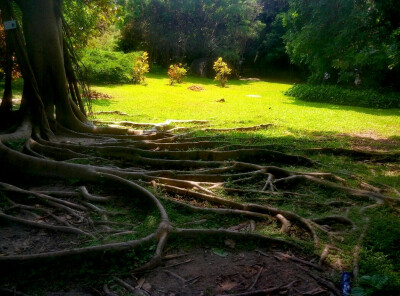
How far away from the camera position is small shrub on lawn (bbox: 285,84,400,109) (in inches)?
823

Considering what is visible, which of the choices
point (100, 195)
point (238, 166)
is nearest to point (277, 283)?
point (100, 195)

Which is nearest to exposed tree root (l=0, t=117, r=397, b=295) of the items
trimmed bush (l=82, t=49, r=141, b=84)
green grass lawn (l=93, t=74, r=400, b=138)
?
green grass lawn (l=93, t=74, r=400, b=138)

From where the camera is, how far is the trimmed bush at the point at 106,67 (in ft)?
88.7

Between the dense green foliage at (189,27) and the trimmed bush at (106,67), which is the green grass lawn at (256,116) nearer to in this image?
the trimmed bush at (106,67)

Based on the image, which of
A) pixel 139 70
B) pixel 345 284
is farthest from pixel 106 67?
pixel 345 284

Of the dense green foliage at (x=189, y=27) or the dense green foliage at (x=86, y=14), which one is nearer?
the dense green foliage at (x=86, y=14)

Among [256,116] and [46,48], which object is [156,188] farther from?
[256,116]

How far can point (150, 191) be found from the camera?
5066 mm

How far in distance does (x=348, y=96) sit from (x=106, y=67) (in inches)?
645

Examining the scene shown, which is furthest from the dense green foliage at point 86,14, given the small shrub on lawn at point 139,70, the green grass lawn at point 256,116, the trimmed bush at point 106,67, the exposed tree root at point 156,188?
the small shrub on lawn at point 139,70

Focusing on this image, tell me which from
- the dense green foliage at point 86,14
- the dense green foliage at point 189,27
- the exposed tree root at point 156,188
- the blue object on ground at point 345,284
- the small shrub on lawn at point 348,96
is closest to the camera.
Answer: the blue object on ground at point 345,284

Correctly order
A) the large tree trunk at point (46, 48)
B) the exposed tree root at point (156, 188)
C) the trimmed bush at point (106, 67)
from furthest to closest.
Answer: the trimmed bush at point (106, 67)
the large tree trunk at point (46, 48)
the exposed tree root at point (156, 188)

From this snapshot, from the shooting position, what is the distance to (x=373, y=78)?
77.6 feet

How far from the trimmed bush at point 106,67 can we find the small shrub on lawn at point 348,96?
40.3ft
